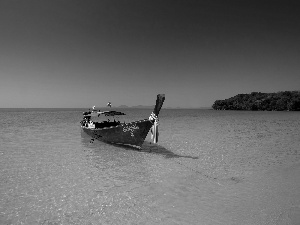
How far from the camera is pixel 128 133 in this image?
15234 millimetres

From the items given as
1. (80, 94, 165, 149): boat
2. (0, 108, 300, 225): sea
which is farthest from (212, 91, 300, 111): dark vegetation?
(80, 94, 165, 149): boat

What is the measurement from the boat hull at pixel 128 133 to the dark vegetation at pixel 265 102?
124 m

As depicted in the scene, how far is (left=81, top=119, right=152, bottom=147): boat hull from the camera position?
563 inches

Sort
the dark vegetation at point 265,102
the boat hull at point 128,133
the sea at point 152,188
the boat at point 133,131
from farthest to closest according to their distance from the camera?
the dark vegetation at point 265,102 < the boat hull at point 128,133 < the boat at point 133,131 < the sea at point 152,188

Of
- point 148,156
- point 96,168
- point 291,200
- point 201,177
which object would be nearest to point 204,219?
point 291,200

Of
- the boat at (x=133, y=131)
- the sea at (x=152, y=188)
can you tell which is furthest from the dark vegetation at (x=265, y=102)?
the boat at (x=133, y=131)

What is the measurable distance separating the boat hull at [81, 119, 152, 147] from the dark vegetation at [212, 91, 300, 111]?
124068 millimetres

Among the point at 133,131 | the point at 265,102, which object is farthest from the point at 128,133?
the point at 265,102

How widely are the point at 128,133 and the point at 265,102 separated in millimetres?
140137

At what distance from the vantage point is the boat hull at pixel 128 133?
1431cm

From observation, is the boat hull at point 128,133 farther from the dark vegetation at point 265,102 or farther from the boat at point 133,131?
the dark vegetation at point 265,102

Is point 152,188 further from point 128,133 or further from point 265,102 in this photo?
point 265,102

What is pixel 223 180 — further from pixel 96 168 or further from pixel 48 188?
pixel 48 188

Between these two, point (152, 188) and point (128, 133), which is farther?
point (128, 133)
